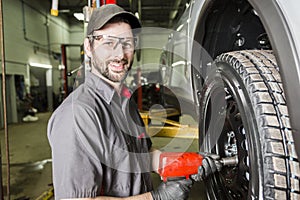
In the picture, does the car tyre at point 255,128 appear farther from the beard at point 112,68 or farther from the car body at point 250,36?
the beard at point 112,68

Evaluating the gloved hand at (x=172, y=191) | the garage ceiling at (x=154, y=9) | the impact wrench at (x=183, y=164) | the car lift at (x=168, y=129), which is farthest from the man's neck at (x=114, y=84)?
the garage ceiling at (x=154, y=9)

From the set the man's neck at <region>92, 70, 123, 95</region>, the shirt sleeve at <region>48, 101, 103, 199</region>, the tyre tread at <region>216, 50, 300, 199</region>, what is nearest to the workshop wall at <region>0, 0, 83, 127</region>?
the man's neck at <region>92, 70, 123, 95</region>

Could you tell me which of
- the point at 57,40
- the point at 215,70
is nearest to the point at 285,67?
the point at 215,70

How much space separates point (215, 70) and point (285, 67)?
1.78 feet

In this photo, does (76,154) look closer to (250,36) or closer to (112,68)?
(112,68)

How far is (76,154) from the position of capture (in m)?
1.11

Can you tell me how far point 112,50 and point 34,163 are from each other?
3636 mm

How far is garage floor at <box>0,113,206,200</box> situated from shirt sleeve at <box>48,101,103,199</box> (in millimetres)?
1738

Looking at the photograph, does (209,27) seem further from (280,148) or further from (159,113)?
(159,113)

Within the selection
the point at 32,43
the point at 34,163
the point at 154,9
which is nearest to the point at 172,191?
the point at 34,163

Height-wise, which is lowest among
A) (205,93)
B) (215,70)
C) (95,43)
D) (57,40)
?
(205,93)

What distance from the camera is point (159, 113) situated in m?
3.90

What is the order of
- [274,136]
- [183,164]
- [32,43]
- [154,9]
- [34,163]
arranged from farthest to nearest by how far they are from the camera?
[154,9]
[32,43]
[34,163]
[183,164]
[274,136]

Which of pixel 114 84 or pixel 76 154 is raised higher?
pixel 114 84
